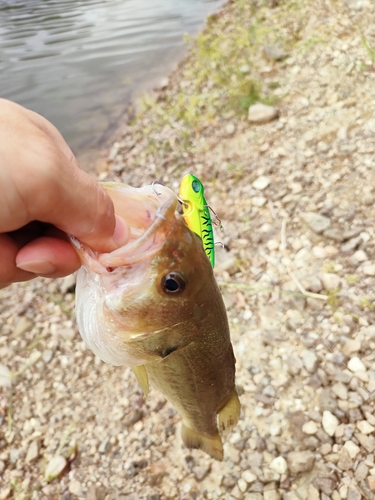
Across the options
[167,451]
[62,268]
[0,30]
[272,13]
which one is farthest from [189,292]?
[0,30]

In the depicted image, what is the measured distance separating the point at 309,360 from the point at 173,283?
5.20ft

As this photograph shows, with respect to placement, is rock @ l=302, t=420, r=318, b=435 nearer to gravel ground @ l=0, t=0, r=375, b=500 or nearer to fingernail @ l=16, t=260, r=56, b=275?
gravel ground @ l=0, t=0, r=375, b=500

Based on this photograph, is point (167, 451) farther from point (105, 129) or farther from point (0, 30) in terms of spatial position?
point (0, 30)

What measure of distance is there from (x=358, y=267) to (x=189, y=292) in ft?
6.29

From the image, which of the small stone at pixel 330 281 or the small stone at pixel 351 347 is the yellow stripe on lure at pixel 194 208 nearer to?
the small stone at pixel 351 347

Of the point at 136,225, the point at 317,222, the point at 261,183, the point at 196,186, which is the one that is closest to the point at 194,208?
the point at 196,186

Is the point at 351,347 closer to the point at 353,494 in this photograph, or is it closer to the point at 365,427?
the point at 365,427

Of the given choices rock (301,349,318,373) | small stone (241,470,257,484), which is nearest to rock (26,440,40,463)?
small stone (241,470,257,484)

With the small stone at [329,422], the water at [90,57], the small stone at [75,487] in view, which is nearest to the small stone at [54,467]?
the small stone at [75,487]

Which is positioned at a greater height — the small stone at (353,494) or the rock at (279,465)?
the small stone at (353,494)

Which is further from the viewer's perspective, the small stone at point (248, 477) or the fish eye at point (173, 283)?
the small stone at point (248, 477)

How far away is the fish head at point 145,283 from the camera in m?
1.43

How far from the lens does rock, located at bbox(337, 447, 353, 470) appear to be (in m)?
2.27

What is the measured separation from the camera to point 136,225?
148 centimetres
